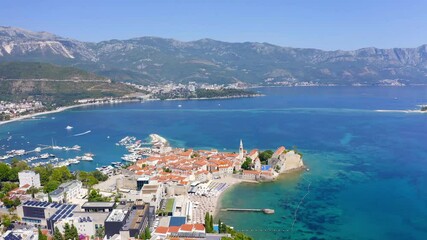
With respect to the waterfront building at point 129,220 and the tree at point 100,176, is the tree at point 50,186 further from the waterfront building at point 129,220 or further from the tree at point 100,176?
the waterfront building at point 129,220

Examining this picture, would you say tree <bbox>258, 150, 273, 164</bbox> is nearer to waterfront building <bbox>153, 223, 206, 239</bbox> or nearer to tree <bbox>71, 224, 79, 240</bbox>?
waterfront building <bbox>153, 223, 206, 239</bbox>

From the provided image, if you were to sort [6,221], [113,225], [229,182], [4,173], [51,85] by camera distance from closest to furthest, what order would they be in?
[113,225] → [6,221] → [4,173] → [229,182] → [51,85]

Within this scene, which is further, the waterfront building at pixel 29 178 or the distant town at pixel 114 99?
the distant town at pixel 114 99

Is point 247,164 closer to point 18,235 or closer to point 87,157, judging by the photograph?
point 87,157

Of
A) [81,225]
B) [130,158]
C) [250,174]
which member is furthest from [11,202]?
[250,174]

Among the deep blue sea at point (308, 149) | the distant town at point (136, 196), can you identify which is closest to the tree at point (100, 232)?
the distant town at point (136, 196)

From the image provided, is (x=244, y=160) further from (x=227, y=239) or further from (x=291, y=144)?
(x=227, y=239)
